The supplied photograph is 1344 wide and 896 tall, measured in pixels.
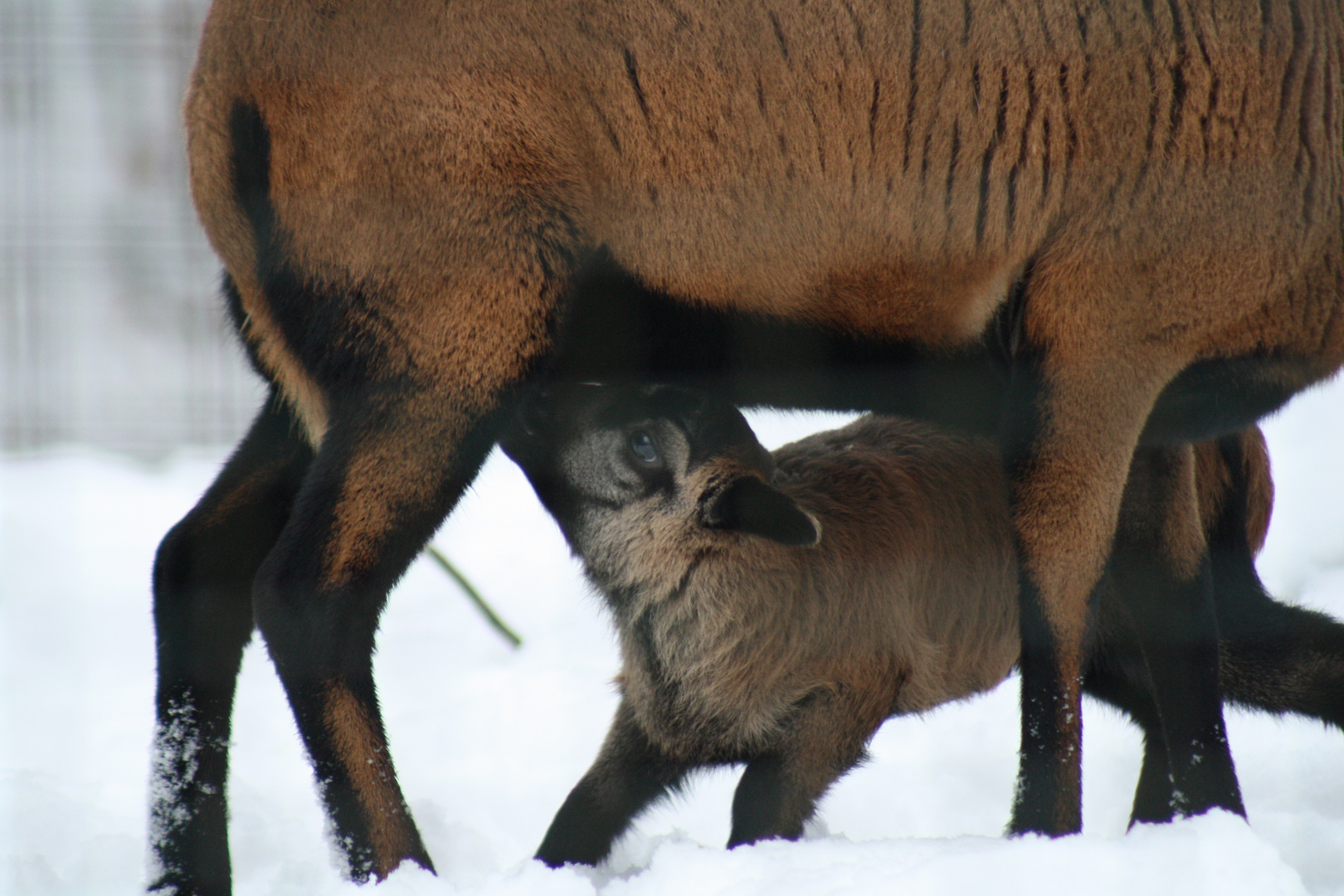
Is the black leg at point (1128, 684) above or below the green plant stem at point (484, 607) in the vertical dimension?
above

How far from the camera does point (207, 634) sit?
287cm

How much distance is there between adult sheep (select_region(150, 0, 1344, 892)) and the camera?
7.63 feet

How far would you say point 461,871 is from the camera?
3104 mm

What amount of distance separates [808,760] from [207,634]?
156cm

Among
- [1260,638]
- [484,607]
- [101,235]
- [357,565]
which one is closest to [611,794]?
[357,565]

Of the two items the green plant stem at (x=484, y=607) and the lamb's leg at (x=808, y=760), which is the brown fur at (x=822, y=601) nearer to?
A: the lamb's leg at (x=808, y=760)

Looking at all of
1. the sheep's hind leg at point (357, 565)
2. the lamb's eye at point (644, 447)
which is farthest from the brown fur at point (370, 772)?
the lamb's eye at point (644, 447)

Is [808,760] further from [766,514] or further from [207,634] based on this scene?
[207,634]

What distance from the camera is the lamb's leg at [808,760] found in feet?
10.5

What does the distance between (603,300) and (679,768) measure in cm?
150

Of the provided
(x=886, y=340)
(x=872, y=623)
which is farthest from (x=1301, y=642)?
(x=886, y=340)

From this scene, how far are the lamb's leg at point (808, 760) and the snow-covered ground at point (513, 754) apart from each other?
0.19 meters

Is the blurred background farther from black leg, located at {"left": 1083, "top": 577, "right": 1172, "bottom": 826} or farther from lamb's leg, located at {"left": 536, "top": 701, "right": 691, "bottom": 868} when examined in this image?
black leg, located at {"left": 1083, "top": 577, "right": 1172, "bottom": 826}

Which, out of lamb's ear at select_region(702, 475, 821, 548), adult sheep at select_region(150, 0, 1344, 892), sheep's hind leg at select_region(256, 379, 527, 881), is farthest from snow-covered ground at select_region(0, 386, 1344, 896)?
lamb's ear at select_region(702, 475, 821, 548)
